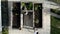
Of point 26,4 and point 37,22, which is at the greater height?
point 26,4

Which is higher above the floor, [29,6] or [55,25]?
[29,6]

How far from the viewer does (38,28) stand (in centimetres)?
100

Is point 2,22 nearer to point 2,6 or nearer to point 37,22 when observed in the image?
point 2,6

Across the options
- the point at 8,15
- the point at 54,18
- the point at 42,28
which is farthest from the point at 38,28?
the point at 8,15

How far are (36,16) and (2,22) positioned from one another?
0.96ft

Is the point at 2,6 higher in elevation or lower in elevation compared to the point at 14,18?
higher

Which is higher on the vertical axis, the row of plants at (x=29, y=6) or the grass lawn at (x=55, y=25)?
the row of plants at (x=29, y=6)

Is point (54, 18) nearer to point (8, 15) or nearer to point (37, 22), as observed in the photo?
point (37, 22)

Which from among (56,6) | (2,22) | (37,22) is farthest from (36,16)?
(2,22)

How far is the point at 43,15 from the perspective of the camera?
3.26ft

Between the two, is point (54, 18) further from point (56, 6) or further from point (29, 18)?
point (29, 18)

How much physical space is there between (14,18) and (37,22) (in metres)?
0.20

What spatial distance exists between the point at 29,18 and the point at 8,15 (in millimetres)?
179

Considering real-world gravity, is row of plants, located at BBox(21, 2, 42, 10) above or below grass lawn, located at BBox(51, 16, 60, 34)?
above
